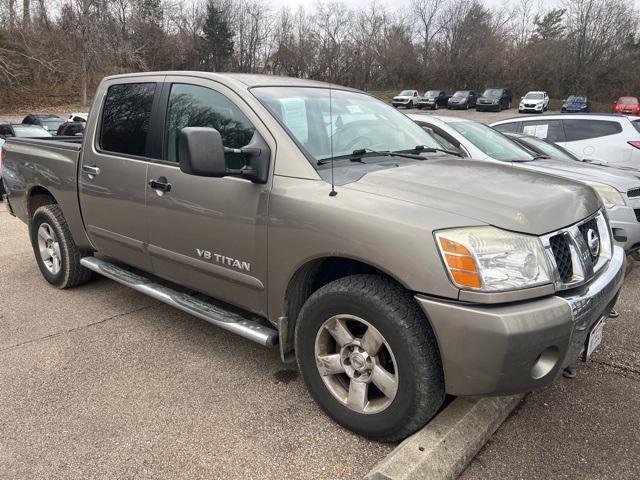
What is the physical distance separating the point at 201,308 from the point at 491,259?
187 centimetres

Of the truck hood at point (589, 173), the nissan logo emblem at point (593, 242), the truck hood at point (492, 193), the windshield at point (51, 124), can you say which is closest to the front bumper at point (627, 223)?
the truck hood at point (589, 173)

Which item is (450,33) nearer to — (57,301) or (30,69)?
(30,69)

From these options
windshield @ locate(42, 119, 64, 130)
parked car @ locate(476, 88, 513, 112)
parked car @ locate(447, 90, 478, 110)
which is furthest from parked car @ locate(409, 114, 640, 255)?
parked car @ locate(447, 90, 478, 110)

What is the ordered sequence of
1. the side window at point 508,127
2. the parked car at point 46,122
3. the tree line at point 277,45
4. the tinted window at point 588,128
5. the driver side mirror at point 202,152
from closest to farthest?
the driver side mirror at point 202,152
the tinted window at point 588,128
the side window at point 508,127
the parked car at point 46,122
the tree line at point 277,45

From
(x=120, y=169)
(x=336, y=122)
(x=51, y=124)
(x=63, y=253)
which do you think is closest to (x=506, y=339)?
Answer: (x=336, y=122)

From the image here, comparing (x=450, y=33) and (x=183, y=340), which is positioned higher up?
(x=450, y=33)

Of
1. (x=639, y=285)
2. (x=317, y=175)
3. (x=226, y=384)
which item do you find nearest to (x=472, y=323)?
(x=317, y=175)

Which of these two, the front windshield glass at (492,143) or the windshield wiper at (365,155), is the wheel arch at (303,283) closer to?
the windshield wiper at (365,155)

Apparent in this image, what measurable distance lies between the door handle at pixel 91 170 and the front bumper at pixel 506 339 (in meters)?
→ 2.82

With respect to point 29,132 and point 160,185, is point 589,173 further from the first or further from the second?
point 29,132

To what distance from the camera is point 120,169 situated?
12.0 feet

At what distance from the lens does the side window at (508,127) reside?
927cm

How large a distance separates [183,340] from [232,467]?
1478 millimetres

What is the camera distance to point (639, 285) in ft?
16.1
